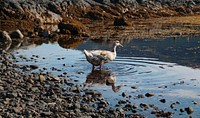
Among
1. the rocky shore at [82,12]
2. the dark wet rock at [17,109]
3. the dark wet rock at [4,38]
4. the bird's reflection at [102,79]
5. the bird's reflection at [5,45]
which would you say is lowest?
the bird's reflection at [102,79]

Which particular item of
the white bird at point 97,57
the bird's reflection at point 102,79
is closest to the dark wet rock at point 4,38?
the white bird at point 97,57

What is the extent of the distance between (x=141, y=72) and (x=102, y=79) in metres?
2.02

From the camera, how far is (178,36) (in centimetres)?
3797

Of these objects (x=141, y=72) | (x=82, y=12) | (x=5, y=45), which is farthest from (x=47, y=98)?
(x=82, y=12)

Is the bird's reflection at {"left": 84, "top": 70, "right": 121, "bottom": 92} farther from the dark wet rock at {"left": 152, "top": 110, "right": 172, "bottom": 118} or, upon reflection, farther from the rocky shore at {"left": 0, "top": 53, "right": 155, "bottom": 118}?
the dark wet rock at {"left": 152, "top": 110, "right": 172, "bottom": 118}

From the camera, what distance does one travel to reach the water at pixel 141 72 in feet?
48.1

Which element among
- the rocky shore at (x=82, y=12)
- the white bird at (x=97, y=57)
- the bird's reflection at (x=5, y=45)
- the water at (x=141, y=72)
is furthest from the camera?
the rocky shore at (x=82, y=12)

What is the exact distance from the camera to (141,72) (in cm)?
1930

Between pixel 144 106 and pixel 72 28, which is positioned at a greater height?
pixel 72 28

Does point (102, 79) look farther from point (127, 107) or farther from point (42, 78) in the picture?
point (127, 107)

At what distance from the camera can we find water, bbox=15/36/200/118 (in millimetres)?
14664

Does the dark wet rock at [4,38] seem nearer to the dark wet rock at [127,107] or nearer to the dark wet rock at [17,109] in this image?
the dark wet rock at [127,107]

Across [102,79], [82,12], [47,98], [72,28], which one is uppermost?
[82,12]

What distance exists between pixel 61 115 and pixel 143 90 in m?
4.78
